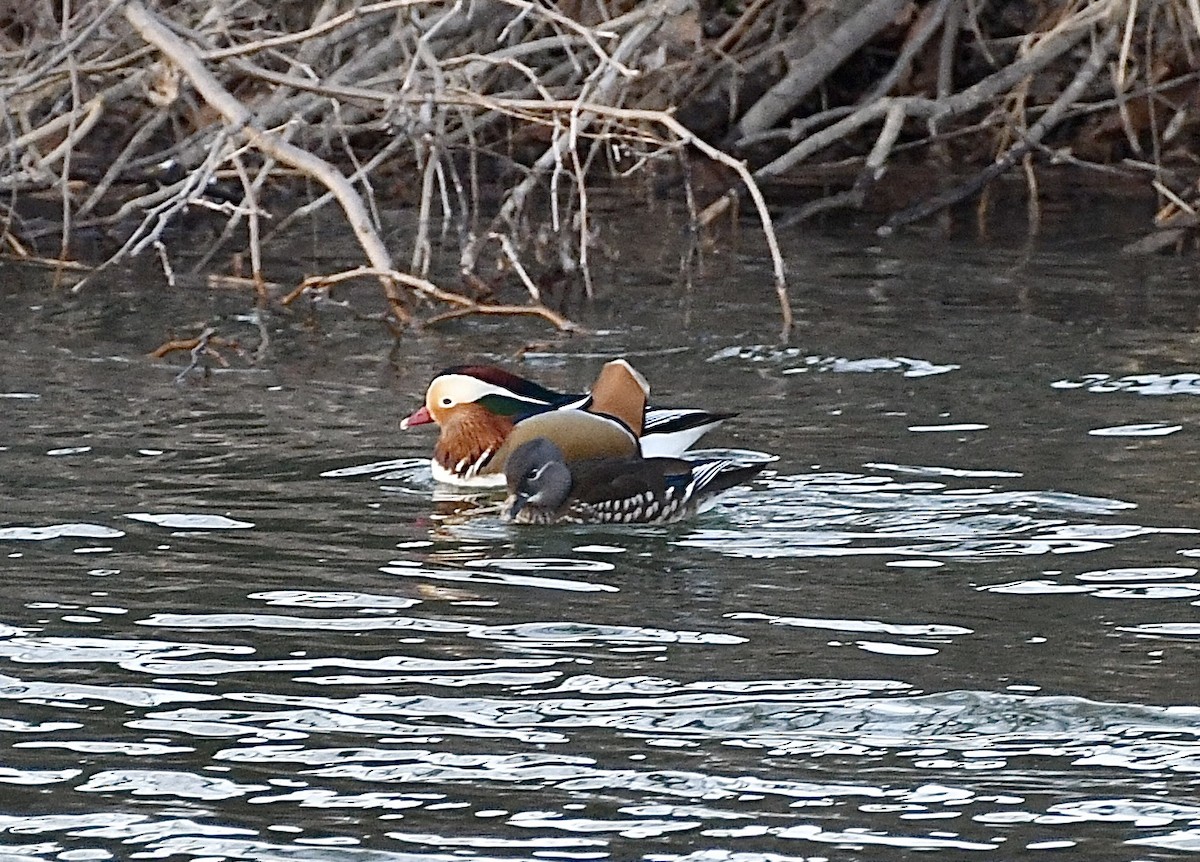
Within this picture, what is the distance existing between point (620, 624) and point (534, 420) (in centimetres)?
193

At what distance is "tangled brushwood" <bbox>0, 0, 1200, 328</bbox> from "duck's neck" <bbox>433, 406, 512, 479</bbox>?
1.72 metres

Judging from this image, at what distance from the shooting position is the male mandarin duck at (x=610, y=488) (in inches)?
294

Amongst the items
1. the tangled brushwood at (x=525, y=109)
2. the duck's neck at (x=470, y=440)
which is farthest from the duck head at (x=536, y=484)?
the tangled brushwood at (x=525, y=109)

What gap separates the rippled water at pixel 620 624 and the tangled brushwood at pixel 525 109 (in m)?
1.33

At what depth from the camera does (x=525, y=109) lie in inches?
431

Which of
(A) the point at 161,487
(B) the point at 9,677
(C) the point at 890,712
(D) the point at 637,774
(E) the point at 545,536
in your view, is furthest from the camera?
(A) the point at 161,487

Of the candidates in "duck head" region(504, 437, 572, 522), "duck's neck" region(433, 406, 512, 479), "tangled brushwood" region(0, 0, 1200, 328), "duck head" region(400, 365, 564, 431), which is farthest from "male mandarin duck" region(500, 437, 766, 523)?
"tangled brushwood" region(0, 0, 1200, 328)

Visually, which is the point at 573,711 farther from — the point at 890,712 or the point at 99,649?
the point at 99,649

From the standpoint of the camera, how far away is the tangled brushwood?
11.2 m

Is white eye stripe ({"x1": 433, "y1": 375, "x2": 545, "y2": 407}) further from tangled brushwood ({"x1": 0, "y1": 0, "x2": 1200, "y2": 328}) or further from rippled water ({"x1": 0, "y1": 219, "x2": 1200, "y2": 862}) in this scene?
tangled brushwood ({"x1": 0, "y1": 0, "x2": 1200, "y2": 328})

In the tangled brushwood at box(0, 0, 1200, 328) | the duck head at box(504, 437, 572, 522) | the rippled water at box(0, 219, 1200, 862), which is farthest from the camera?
the tangled brushwood at box(0, 0, 1200, 328)

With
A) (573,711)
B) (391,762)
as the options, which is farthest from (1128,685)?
(391,762)

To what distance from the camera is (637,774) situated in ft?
16.3

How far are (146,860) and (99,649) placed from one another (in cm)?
152
